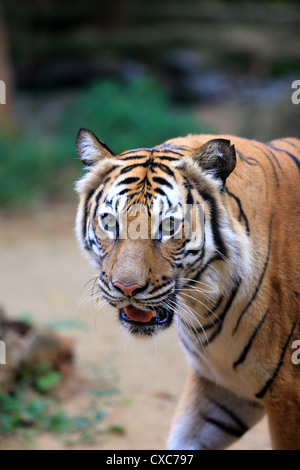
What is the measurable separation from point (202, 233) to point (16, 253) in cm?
532

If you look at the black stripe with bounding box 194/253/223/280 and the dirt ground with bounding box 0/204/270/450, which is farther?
the dirt ground with bounding box 0/204/270/450

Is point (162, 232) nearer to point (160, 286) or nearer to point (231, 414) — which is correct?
point (160, 286)

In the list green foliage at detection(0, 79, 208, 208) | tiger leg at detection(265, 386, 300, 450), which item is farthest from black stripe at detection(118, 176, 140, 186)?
green foliage at detection(0, 79, 208, 208)

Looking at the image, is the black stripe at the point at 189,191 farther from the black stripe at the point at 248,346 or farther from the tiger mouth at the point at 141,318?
the black stripe at the point at 248,346

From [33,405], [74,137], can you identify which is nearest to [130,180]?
[33,405]

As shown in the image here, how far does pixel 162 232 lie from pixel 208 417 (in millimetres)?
1203

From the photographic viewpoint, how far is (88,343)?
5.21 meters

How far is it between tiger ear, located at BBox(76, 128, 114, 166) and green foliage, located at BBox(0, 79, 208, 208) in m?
6.19

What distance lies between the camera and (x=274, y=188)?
Answer: 2666 millimetres

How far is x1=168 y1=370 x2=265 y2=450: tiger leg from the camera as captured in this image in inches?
121

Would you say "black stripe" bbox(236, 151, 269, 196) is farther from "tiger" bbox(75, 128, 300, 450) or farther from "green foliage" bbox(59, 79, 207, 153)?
"green foliage" bbox(59, 79, 207, 153)
